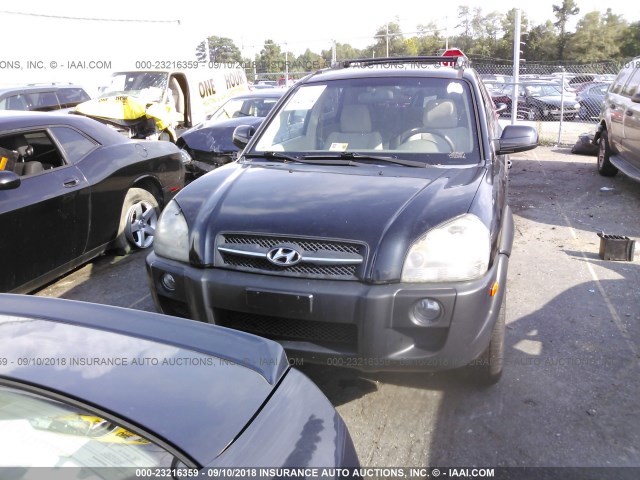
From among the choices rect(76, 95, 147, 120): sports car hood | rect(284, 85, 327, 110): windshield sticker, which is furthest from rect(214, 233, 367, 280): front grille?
rect(76, 95, 147, 120): sports car hood

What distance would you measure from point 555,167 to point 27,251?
9.04m

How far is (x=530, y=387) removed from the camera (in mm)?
3119

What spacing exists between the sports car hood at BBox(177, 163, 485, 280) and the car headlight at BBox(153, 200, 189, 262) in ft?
0.21

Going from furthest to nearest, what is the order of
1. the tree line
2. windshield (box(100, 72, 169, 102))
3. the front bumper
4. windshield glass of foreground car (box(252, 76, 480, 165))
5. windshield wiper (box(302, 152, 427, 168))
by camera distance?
the tree line → windshield (box(100, 72, 169, 102)) → windshield glass of foreground car (box(252, 76, 480, 165)) → windshield wiper (box(302, 152, 427, 168)) → the front bumper

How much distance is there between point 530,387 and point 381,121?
2030 mm

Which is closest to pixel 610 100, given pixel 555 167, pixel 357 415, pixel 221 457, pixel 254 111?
pixel 555 167

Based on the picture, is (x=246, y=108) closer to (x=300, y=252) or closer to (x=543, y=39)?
(x=300, y=252)

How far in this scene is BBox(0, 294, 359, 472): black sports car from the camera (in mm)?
1307

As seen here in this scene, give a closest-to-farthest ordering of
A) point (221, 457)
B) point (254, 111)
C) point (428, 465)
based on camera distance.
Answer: point (221, 457) → point (428, 465) → point (254, 111)

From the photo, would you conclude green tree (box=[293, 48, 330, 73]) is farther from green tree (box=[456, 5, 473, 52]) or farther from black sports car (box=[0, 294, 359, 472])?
black sports car (box=[0, 294, 359, 472])

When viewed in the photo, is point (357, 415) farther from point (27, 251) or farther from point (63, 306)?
point (27, 251)

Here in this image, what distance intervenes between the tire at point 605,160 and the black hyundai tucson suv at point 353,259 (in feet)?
20.4

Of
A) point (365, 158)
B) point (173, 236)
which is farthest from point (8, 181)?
point (365, 158)

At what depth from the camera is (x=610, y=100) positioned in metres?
8.63
